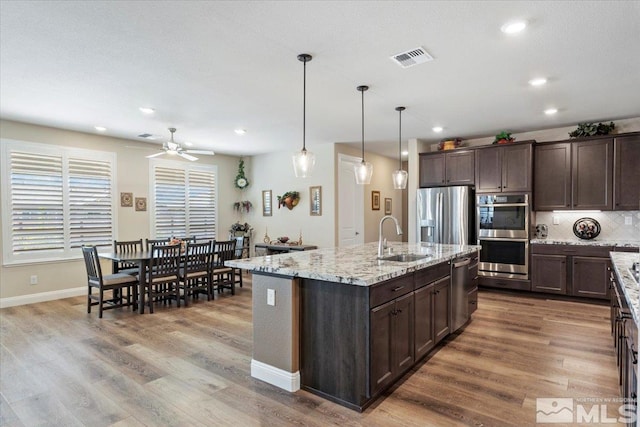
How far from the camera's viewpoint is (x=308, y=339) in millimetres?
2646

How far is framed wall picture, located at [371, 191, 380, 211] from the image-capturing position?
7963 mm

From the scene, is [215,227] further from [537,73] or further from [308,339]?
[537,73]

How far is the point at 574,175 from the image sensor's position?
5312 millimetres

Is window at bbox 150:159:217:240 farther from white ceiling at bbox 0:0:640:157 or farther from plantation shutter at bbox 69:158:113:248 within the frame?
white ceiling at bbox 0:0:640:157

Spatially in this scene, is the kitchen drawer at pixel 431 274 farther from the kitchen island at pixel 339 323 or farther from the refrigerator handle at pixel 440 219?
the refrigerator handle at pixel 440 219

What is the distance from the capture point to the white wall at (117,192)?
205 inches

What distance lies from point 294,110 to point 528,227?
3893 mm

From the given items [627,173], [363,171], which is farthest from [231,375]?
[627,173]

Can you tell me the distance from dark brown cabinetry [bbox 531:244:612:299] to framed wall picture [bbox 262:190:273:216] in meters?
5.05

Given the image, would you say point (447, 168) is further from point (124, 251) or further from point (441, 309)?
point (124, 251)

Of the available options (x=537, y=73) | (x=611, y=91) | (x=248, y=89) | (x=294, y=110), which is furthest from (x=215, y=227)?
(x=611, y=91)

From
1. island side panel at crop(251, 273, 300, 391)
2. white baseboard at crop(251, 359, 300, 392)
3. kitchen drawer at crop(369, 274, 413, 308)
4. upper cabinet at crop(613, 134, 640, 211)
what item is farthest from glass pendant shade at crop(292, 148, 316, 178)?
upper cabinet at crop(613, 134, 640, 211)

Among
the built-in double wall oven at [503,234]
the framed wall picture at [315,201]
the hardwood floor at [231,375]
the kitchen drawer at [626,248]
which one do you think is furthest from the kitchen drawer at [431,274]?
the framed wall picture at [315,201]

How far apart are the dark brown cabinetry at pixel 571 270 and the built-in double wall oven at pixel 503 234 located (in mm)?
181
